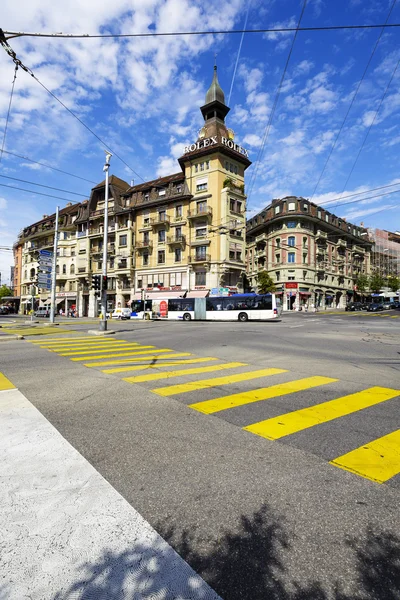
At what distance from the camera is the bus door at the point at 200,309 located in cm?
3250

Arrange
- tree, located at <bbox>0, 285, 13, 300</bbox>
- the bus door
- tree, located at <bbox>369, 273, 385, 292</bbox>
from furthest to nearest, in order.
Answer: tree, located at <bbox>0, 285, 13, 300</bbox>, tree, located at <bbox>369, 273, 385, 292</bbox>, the bus door

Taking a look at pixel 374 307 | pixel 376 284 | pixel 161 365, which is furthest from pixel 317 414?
pixel 376 284

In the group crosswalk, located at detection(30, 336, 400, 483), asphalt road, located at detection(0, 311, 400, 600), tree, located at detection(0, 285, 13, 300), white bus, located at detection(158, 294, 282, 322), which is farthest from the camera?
tree, located at detection(0, 285, 13, 300)

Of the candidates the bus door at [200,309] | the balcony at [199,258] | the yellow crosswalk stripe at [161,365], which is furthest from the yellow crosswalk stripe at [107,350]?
the balcony at [199,258]

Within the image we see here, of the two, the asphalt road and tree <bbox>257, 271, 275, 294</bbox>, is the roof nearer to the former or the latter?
tree <bbox>257, 271, 275, 294</bbox>

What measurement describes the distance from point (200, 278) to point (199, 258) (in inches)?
104

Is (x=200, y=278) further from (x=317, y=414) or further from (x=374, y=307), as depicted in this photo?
(x=317, y=414)

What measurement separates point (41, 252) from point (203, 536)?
2569 cm

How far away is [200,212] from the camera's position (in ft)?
130

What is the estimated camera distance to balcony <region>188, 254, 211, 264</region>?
38.7 meters

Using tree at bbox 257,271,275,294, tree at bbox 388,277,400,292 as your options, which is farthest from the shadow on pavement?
tree at bbox 388,277,400,292

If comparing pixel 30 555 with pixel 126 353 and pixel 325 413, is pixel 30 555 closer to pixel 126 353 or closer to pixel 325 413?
pixel 325 413

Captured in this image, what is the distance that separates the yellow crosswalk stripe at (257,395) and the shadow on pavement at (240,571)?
2505 mm

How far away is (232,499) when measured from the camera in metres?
2.50
